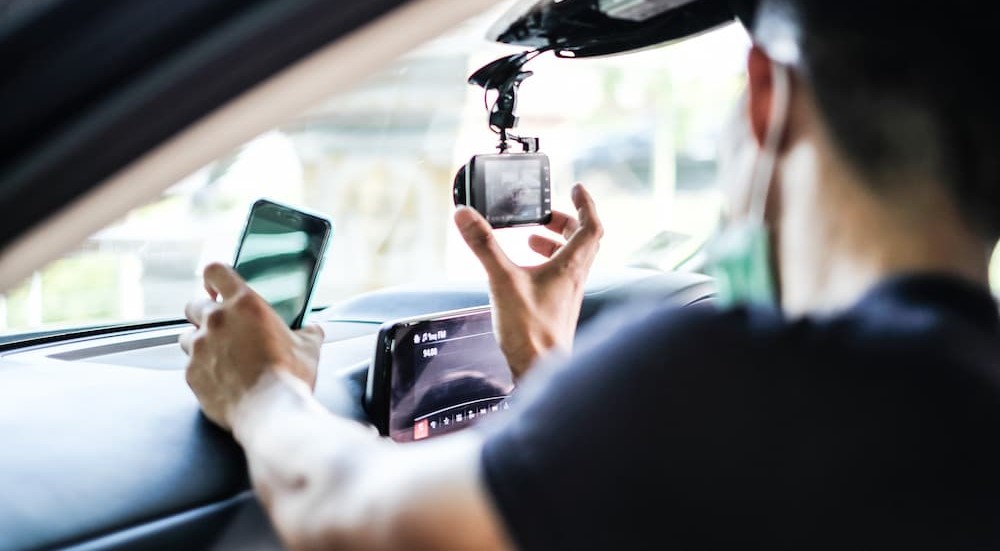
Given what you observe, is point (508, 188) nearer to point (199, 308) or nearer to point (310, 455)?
point (199, 308)

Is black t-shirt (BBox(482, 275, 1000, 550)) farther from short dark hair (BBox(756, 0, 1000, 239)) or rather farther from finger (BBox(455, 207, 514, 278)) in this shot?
finger (BBox(455, 207, 514, 278))

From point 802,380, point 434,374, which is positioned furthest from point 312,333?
point 802,380

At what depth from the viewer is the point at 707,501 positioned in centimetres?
84

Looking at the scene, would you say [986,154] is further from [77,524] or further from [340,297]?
[340,297]

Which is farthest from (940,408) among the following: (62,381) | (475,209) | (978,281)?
(62,381)

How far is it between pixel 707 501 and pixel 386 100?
2.13 m

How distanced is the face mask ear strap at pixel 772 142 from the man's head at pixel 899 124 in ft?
0.05

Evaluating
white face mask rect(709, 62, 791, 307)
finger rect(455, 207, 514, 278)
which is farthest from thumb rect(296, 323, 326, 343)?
white face mask rect(709, 62, 791, 307)

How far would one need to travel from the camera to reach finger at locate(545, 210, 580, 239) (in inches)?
79.4

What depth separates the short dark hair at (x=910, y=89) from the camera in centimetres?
94

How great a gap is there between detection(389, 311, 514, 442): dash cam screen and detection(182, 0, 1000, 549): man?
738 millimetres

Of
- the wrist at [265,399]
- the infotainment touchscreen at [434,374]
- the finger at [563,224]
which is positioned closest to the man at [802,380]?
the wrist at [265,399]

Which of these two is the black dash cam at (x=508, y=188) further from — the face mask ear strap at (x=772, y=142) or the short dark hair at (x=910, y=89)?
the short dark hair at (x=910, y=89)

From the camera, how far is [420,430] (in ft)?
6.39
